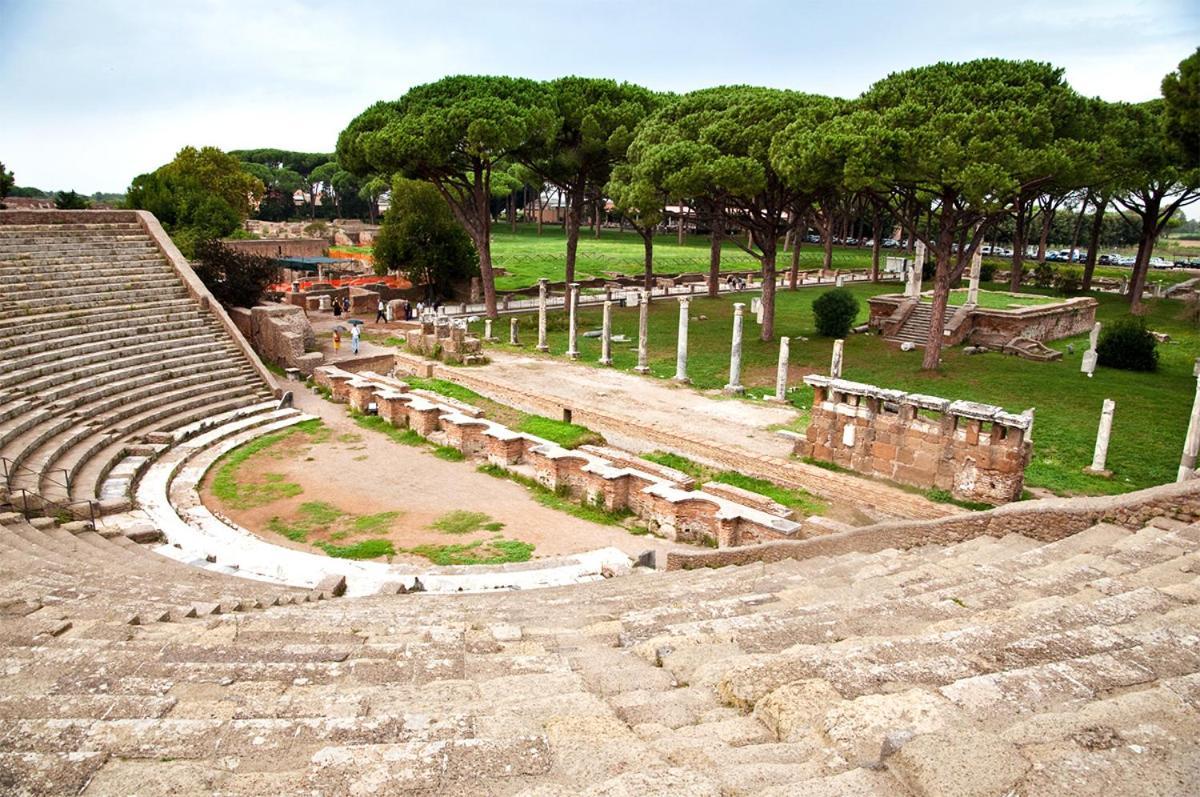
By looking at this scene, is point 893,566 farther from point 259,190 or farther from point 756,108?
point 259,190

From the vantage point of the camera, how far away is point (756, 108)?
2592 cm

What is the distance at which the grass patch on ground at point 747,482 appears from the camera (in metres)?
14.5

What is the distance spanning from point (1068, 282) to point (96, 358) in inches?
1699

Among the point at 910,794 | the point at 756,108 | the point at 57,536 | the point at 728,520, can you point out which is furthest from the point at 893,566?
the point at 756,108

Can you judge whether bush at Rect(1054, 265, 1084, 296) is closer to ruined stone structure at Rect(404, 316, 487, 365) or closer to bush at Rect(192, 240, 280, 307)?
ruined stone structure at Rect(404, 316, 487, 365)

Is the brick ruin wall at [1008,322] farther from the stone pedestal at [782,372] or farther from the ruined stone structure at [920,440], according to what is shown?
the ruined stone structure at [920,440]

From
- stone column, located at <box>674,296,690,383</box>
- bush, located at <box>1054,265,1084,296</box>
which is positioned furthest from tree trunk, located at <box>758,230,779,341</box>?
bush, located at <box>1054,265,1084,296</box>

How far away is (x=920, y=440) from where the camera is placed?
14.7 metres

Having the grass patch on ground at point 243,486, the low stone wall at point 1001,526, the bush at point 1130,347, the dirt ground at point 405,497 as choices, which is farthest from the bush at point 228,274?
the bush at point 1130,347

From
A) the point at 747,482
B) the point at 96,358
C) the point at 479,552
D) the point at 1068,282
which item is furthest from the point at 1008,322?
the point at 96,358

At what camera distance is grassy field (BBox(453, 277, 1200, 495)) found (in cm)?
1590

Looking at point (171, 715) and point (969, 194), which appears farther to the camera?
point (969, 194)

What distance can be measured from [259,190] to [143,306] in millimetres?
38594

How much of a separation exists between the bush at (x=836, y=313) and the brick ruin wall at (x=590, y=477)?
15.0 m
